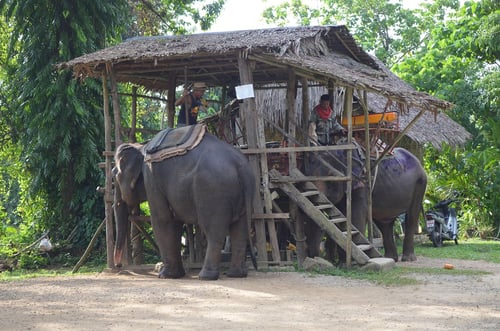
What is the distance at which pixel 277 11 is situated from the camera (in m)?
41.5

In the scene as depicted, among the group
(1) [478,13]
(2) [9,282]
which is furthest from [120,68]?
(1) [478,13]

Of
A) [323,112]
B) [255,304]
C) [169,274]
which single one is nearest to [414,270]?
[323,112]

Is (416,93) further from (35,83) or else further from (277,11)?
(277,11)

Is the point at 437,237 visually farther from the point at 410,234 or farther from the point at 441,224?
the point at 410,234

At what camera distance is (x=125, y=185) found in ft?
36.2

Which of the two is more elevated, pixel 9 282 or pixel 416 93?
pixel 416 93

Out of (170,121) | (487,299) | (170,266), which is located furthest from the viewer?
(170,121)

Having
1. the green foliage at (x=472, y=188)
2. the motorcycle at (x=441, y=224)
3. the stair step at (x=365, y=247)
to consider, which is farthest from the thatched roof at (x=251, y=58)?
the green foliage at (x=472, y=188)

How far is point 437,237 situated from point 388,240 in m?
3.39

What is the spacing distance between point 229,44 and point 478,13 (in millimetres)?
13333

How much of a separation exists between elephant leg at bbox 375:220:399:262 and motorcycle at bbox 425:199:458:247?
3122 millimetres

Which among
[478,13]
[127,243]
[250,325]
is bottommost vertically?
[250,325]

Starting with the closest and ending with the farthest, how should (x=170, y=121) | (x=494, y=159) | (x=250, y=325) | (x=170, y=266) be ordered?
(x=250, y=325), (x=170, y=266), (x=170, y=121), (x=494, y=159)

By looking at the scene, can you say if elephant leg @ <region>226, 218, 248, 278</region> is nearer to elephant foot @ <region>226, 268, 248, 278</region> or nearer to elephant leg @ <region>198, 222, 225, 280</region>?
elephant foot @ <region>226, 268, 248, 278</region>
